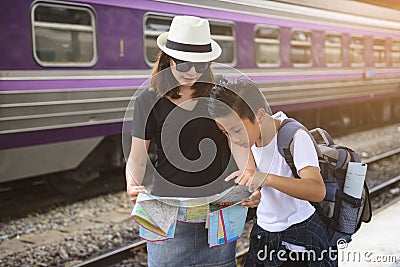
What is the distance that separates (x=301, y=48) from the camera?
1023 cm

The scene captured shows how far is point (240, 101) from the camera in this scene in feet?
6.52

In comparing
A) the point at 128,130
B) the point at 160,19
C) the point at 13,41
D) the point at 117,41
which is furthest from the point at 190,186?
the point at 160,19

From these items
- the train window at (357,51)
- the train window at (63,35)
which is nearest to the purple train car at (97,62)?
the train window at (63,35)

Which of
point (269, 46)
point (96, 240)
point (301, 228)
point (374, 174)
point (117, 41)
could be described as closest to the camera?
point (301, 228)

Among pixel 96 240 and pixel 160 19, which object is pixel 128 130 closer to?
pixel 96 240

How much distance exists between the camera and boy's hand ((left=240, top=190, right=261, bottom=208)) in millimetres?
2076

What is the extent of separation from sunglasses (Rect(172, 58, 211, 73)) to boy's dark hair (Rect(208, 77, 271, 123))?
0.14 metres

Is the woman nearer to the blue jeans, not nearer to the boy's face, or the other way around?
the blue jeans

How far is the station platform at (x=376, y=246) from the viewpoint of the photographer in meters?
3.64

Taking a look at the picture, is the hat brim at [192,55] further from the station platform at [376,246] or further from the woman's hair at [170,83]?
the station platform at [376,246]

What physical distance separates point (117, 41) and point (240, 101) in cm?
486

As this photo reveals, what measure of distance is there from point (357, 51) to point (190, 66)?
10890 mm

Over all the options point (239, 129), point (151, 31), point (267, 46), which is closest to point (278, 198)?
point (239, 129)

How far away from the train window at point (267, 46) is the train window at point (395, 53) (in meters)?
5.98
